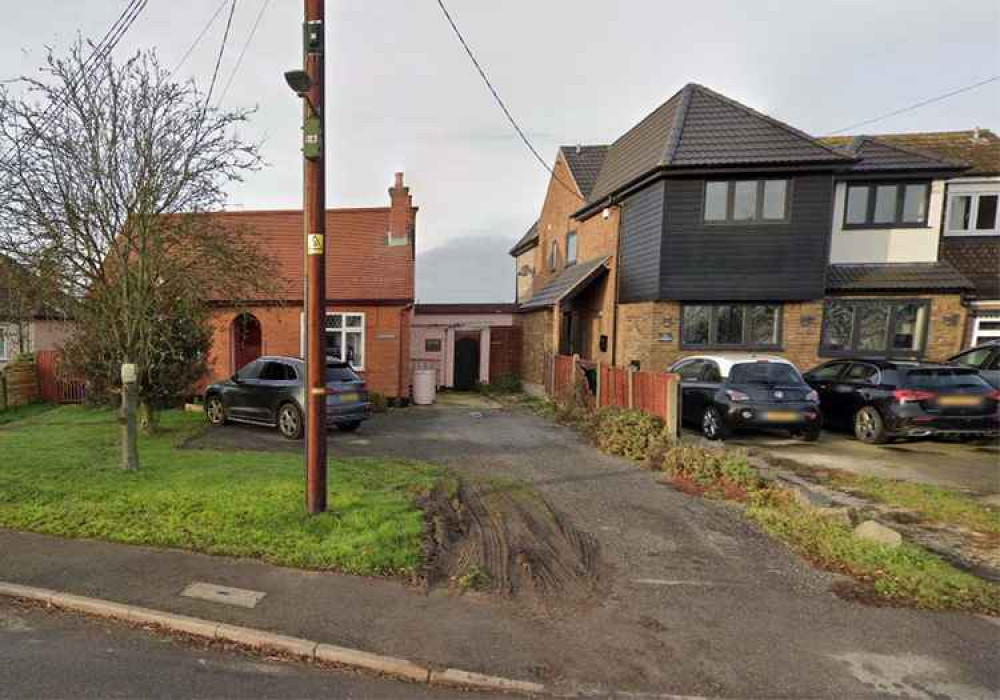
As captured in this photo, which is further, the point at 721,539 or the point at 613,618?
the point at 721,539

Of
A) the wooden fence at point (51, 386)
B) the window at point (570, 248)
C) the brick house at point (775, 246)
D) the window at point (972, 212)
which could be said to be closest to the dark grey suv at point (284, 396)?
the brick house at point (775, 246)

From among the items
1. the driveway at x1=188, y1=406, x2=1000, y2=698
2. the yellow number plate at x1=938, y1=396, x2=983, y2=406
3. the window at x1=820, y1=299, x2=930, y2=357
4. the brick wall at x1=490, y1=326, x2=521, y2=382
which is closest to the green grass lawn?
the driveway at x1=188, y1=406, x2=1000, y2=698

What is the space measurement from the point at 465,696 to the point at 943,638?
311 centimetres

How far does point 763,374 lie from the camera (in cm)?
912

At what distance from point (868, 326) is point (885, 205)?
11.7ft

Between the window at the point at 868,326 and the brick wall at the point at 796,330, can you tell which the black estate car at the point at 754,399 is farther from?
the window at the point at 868,326

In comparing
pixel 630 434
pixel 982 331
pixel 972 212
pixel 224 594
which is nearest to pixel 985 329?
pixel 982 331

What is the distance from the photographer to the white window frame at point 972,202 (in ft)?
52.2

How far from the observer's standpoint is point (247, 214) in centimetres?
1667

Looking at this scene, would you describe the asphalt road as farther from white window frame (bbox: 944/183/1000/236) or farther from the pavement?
white window frame (bbox: 944/183/1000/236)

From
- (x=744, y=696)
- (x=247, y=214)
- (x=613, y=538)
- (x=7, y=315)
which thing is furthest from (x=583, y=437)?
(x=247, y=214)

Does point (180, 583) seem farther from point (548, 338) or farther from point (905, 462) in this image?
point (548, 338)

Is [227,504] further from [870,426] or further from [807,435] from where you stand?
[870,426]

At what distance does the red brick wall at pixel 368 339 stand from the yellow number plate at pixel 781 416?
9.32m
